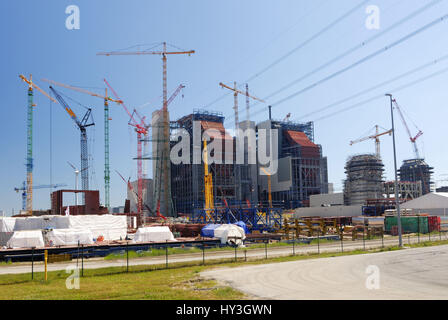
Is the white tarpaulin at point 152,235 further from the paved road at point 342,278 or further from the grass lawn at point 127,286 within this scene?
the paved road at point 342,278

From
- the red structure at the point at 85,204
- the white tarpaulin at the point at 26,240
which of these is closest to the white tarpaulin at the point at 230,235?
the white tarpaulin at the point at 26,240

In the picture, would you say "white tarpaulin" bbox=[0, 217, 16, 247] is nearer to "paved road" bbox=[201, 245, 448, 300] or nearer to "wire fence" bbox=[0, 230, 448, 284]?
"wire fence" bbox=[0, 230, 448, 284]

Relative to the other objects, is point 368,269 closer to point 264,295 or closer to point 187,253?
point 264,295

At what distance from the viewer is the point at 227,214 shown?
60500 mm

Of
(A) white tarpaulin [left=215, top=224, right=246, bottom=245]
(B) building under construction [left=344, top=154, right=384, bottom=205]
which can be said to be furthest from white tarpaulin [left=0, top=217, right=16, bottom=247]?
(B) building under construction [left=344, top=154, right=384, bottom=205]

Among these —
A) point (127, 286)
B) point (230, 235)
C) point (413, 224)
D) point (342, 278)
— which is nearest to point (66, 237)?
point (230, 235)

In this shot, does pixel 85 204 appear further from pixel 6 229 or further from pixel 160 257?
pixel 160 257

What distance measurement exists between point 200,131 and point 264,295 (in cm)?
10601

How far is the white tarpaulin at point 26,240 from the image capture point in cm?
3544

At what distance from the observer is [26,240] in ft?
118

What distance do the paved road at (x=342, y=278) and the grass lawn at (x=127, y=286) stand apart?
1.39m

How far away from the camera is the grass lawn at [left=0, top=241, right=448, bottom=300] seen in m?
16.0

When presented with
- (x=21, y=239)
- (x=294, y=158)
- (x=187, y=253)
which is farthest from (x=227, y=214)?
(x=294, y=158)

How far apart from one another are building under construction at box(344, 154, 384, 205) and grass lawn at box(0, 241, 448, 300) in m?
101
